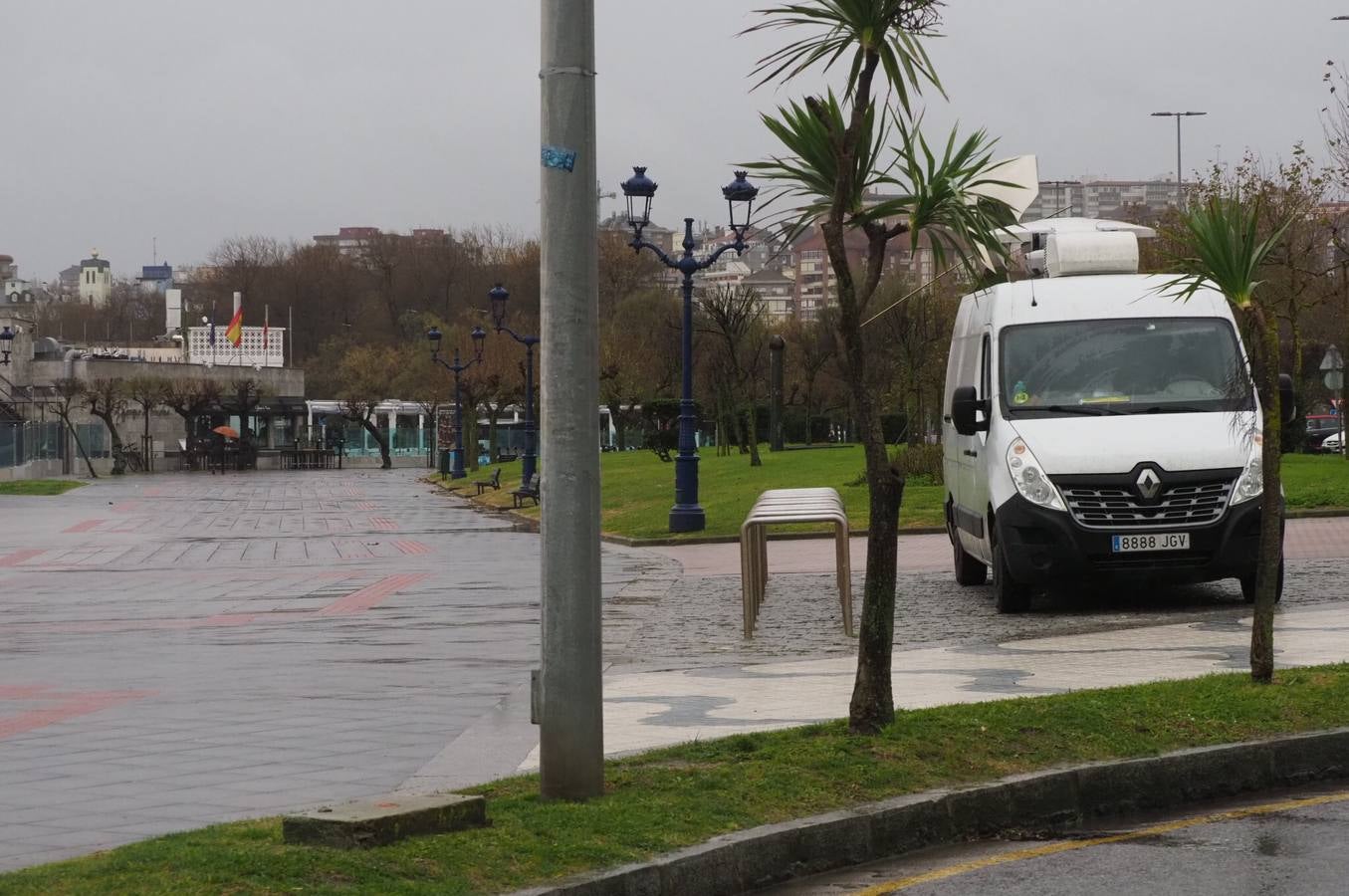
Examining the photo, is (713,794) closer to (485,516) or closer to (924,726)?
(924,726)

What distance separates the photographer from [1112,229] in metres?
17.7

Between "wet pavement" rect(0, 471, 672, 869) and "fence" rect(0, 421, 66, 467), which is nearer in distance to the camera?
"wet pavement" rect(0, 471, 672, 869)

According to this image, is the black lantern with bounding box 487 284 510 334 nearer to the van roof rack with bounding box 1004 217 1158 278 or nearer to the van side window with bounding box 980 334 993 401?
the van roof rack with bounding box 1004 217 1158 278

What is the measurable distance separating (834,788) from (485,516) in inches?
1353

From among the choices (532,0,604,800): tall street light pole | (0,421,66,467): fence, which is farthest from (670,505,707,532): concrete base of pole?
(0,421,66,467): fence

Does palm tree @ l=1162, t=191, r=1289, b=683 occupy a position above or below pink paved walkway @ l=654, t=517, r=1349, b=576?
above

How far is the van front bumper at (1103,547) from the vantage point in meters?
15.3

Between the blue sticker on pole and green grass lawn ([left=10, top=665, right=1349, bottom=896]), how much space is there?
2323 millimetres

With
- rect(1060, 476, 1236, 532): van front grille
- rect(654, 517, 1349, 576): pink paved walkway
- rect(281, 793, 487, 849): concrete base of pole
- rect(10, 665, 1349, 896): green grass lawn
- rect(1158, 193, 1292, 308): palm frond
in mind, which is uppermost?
rect(1158, 193, 1292, 308): palm frond

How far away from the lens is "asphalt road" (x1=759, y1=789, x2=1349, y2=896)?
257 inches

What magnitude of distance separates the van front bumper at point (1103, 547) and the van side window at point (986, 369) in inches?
54.8

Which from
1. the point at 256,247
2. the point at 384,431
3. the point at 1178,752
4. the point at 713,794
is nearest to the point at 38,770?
the point at 713,794

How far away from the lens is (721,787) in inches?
296

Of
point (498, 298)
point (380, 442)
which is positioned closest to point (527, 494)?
point (498, 298)
